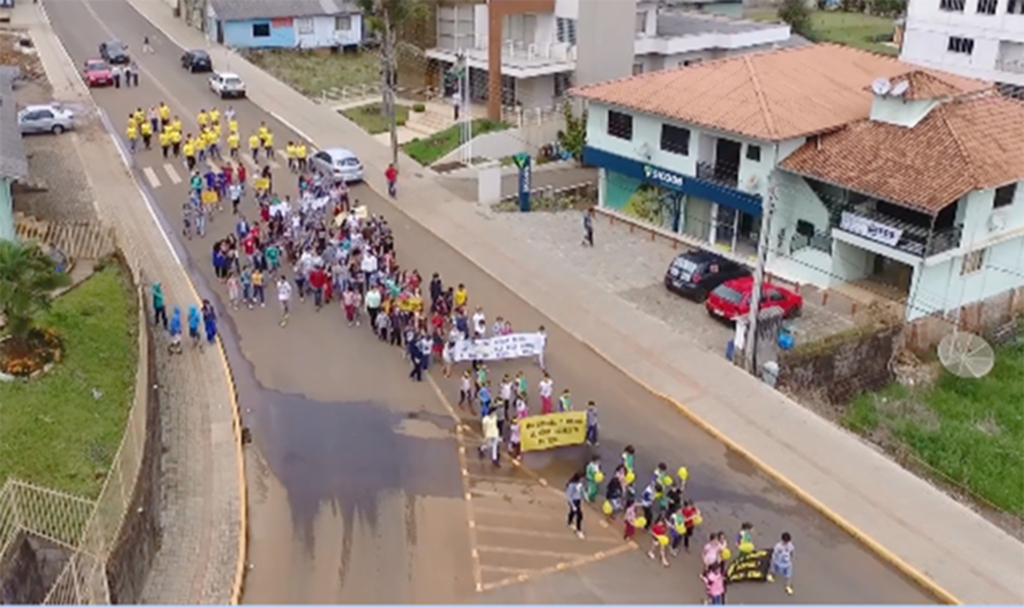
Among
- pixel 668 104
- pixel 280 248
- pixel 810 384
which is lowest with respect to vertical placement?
pixel 810 384

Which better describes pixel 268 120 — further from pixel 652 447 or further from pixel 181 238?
pixel 652 447

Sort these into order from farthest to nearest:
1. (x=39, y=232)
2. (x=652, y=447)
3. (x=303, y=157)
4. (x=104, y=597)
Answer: (x=303, y=157) → (x=39, y=232) → (x=652, y=447) → (x=104, y=597)

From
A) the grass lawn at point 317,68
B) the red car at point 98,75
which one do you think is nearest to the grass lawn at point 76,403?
the red car at point 98,75

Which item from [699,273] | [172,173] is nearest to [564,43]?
[172,173]

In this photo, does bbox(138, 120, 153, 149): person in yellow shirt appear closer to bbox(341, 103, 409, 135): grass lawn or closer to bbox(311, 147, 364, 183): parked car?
bbox(311, 147, 364, 183): parked car

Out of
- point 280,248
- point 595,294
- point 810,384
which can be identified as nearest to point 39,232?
point 280,248

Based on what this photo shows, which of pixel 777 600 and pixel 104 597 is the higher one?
pixel 104 597

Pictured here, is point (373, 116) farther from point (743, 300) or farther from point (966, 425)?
point (966, 425)
